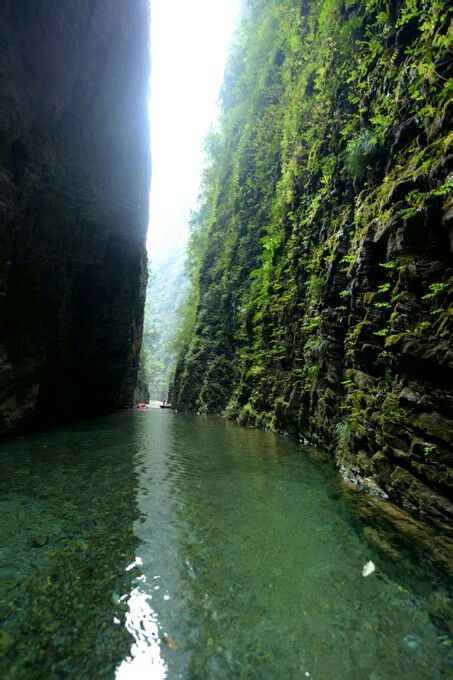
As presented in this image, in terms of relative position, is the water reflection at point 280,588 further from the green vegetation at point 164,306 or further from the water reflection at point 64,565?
the green vegetation at point 164,306

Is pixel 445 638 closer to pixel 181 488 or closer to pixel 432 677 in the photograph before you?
pixel 432 677

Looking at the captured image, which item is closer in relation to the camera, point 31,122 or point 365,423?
point 365,423

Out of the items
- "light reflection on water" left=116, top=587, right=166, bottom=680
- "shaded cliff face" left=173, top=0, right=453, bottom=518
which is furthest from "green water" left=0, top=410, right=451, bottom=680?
"shaded cliff face" left=173, top=0, right=453, bottom=518

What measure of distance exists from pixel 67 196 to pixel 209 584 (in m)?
12.1

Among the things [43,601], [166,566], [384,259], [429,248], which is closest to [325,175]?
[384,259]

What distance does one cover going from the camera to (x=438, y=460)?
4840 mm

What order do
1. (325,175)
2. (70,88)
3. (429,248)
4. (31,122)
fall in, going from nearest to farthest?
(429,248) < (31,122) < (70,88) < (325,175)

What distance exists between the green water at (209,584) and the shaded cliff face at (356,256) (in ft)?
4.83

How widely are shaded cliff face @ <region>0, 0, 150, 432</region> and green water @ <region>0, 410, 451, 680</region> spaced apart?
19.2ft

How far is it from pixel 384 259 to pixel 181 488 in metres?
5.93

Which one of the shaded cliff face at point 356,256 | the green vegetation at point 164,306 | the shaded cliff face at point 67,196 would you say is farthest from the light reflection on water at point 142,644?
the green vegetation at point 164,306

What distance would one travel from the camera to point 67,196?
39.0 feet

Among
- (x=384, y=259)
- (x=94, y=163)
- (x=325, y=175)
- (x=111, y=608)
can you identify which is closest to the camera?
(x=111, y=608)

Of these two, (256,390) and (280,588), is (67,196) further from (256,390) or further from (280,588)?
(280,588)
